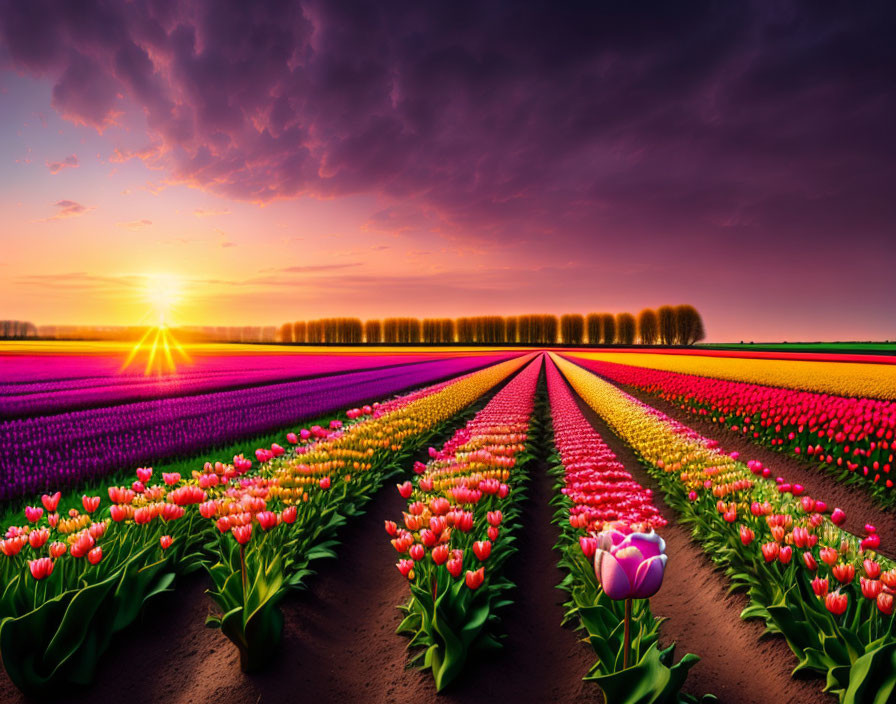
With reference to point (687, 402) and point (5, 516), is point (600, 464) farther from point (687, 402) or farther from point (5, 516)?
point (687, 402)

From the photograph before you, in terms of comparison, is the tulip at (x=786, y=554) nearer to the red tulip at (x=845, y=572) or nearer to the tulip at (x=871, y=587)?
the red tulip at (x=845, y=572)

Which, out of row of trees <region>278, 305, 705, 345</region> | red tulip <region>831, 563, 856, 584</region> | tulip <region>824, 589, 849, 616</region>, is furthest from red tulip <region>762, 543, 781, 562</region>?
row of trees <region>278, 305, 705, 345</region>

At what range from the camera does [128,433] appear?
1007 cm

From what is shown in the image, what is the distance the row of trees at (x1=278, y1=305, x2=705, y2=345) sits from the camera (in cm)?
11262

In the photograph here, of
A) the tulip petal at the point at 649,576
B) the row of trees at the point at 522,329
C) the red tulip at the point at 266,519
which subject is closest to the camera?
the tulip petal at the point at 649,576

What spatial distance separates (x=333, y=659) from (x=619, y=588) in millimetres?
2629

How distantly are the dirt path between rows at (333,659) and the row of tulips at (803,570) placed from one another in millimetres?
1440

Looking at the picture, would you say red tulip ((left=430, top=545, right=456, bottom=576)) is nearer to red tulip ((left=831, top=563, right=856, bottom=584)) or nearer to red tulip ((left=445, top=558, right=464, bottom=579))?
red tulip ((left=445, top=558, right=464, bottom=579))

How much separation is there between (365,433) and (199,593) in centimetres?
524

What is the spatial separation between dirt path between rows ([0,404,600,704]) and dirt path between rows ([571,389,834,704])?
2.92ft

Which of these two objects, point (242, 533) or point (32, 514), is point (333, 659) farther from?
point (32, 514)

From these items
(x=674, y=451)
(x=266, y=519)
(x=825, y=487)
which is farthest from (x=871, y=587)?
(x=825, y=487)

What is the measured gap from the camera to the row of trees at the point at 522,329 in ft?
370

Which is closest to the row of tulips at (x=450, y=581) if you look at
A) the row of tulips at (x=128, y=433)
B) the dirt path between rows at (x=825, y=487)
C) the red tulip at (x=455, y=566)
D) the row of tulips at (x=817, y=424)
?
the red tulip at (x=455, y=566)
